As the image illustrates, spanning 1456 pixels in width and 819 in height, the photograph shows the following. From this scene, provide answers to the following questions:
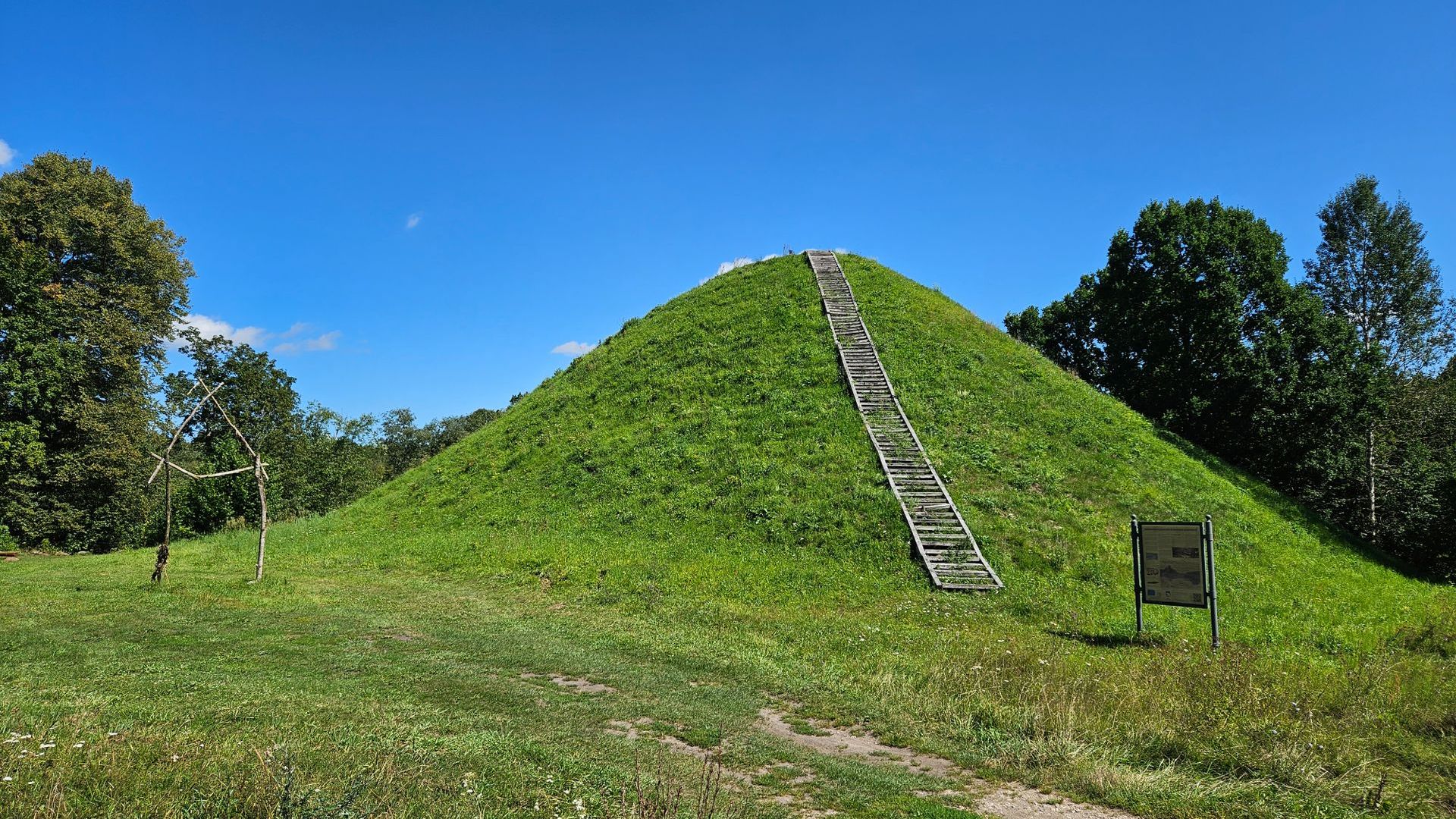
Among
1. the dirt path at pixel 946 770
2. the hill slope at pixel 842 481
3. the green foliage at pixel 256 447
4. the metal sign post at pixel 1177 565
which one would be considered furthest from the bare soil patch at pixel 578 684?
the green foliage at pixel 256 447

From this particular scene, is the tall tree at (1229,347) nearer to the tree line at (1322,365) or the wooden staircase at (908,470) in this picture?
the tree line at (1322,365)

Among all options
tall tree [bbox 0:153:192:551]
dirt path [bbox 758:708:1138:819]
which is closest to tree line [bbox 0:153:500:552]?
tall tree [bbox 0:153:192:551]

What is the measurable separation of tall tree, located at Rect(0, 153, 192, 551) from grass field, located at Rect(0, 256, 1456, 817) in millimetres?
8292

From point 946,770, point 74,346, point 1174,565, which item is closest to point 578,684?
point 946,770

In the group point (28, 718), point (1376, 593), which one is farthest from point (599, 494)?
point (1376, 593)

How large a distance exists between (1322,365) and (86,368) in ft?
180

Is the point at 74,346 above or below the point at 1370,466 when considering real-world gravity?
above

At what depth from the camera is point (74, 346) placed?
30297 millimetres

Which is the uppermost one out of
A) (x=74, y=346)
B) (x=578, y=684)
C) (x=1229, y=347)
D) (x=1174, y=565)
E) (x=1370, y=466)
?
(x=1229, y=347)

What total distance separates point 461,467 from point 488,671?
2210 centimetres

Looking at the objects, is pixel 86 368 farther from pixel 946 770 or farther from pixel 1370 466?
pixel 1370 466

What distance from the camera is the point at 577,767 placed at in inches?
254

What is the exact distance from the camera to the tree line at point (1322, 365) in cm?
2992

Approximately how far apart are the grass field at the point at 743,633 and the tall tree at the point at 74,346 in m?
8.29
